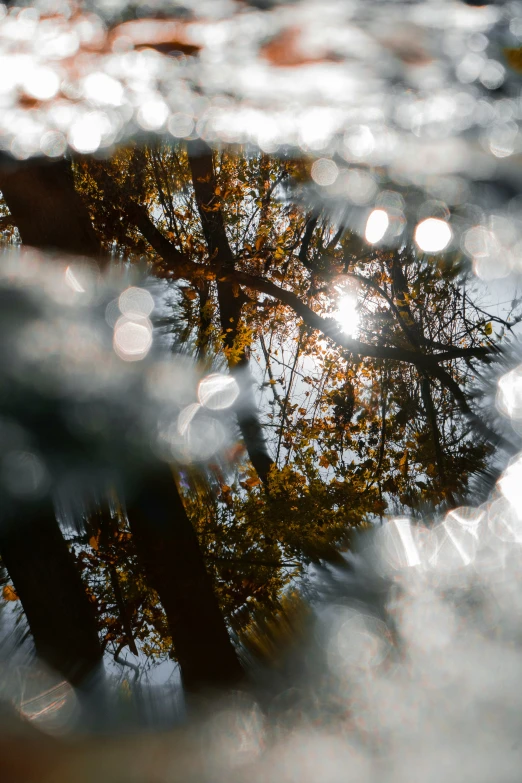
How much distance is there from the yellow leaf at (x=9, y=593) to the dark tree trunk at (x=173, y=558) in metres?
0.32

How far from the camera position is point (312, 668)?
2.34 feet

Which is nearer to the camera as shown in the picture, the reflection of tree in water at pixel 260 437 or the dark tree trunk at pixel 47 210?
the reflection of tree in water at pixel 260 437

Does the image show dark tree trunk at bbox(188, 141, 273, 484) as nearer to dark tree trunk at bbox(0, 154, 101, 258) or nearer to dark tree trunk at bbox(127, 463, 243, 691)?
dark tree trunk at bbox(0, 154, 101, 258)

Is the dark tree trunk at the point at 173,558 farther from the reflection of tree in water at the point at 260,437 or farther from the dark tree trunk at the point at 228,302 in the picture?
the dark tree trunk at the point at 228,302

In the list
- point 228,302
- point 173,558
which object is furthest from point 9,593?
point 228,302

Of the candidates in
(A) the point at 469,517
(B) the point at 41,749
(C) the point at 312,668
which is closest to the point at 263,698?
(C) the point at 312,668

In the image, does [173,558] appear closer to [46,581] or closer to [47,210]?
[46,581]

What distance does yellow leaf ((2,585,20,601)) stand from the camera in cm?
117

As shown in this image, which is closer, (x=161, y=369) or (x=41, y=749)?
(x=41, y=749)

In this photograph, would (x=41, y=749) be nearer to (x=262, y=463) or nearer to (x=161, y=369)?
(x=161, y=369)

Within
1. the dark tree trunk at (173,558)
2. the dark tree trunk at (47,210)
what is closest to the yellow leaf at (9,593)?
the dark tree trunk at (173,558)

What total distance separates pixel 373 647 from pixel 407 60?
100 cm

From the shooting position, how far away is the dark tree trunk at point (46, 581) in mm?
1119

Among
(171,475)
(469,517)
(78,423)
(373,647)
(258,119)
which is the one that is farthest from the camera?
(171,475)
